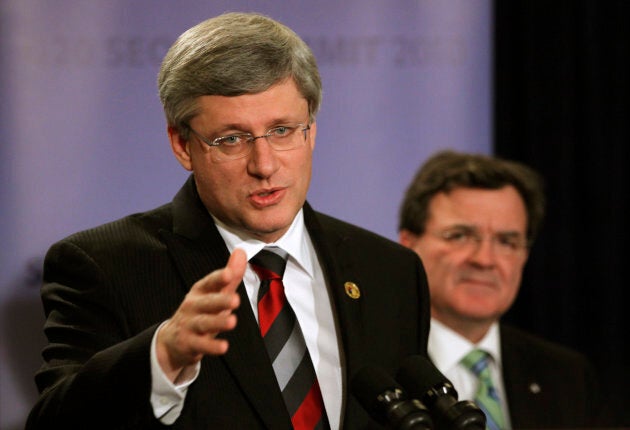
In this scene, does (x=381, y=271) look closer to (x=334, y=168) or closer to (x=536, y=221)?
(x=334, y=168)

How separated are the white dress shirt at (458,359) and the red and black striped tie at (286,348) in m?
1.37

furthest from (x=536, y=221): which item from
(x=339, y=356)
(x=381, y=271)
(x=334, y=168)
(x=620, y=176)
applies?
(x=339, y=356)

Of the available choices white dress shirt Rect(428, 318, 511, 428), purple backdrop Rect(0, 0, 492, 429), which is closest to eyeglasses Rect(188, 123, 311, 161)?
purple backdrop Rect(0, 0, 492, 429)

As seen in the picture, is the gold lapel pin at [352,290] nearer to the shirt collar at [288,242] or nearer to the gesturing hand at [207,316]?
the shirt collar at [288,242]

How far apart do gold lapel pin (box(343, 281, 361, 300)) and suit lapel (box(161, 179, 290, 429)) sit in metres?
0.26

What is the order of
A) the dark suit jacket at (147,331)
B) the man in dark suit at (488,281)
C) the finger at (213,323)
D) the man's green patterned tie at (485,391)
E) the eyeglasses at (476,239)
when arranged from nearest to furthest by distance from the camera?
the finger at (213,323)
the dark suit jacket at (147,331)
the man's green patterned tie at (485,391)
the man in dark suit at (488,281)
the eyeglasses at (476,239)

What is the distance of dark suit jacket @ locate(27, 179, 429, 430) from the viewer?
1784 millimetres

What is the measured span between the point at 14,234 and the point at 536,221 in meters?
1.88

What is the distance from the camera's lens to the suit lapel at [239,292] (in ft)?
6.39

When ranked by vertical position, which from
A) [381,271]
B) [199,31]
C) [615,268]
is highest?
[199,31]

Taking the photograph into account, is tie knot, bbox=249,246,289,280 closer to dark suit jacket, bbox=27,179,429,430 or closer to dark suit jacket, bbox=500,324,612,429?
A: dark suit jacket, bbox=27,179,429,430

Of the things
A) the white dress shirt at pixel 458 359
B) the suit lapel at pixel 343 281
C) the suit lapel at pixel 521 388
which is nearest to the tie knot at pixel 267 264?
the suit lapel at pixel 343 281

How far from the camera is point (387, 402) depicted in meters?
1.67

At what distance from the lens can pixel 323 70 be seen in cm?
352
